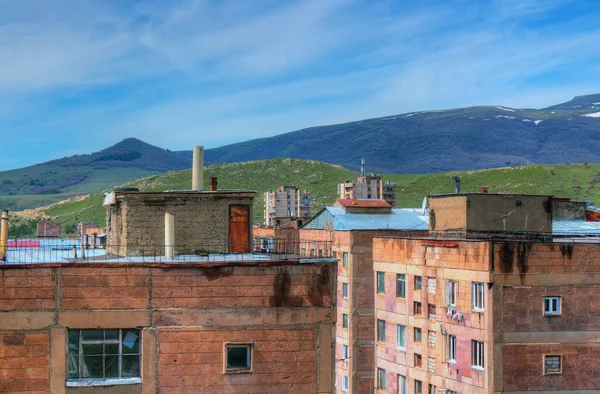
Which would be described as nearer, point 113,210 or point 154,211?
point 154,211

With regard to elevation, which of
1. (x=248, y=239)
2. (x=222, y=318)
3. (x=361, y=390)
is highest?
(x=248, y=239)

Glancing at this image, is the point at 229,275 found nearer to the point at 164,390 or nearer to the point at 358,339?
the point at 164,390

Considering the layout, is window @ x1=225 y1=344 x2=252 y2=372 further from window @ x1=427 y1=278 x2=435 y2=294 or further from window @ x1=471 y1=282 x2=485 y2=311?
window @ x1=427 y1=278 x2=435 y2=294

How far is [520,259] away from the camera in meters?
37.6

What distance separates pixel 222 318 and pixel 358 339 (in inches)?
1402

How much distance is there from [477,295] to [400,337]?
34.3 feet

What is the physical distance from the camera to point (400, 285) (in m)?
47.9

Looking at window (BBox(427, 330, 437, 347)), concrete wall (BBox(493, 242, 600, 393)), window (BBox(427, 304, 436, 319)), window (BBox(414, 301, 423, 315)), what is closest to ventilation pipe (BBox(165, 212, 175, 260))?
concrete wall (BBox(493, 242, 600, 393))

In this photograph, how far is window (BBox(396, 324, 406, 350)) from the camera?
47.9 metres

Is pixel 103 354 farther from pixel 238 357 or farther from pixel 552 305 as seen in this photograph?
pixel 552 305

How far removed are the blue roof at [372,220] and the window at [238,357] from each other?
3609 cm

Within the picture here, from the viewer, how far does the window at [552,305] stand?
38.0m

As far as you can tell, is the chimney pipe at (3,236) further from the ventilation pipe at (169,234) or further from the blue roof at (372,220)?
the blue roof at (372,220)

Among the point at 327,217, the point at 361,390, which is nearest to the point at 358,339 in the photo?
the point at 361,390
